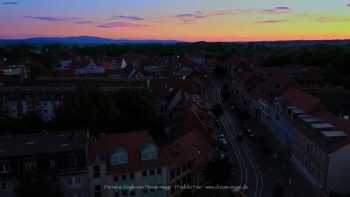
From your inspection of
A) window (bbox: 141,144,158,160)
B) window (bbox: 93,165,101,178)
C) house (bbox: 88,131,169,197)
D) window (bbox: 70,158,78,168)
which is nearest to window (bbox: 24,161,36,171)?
window (bbox: 70,158,78,168)

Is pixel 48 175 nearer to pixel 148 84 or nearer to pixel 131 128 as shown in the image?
pixel 131 128

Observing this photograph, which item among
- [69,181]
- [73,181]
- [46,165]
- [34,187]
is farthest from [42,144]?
[34,187]

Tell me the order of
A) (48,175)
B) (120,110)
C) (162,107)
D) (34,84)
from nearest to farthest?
(48,175)
(120,110)
(162,107)
(34,84)

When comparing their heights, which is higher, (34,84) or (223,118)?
(34,84)

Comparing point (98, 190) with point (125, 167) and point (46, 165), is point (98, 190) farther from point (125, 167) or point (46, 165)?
point (46, 165)

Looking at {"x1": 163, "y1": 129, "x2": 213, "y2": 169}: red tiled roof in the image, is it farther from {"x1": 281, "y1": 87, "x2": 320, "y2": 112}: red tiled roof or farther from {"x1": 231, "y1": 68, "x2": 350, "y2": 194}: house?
{"x1": 281, "y1": 87, "x2": 320, "y2": 112}: red tiled roof

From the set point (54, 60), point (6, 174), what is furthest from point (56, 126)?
point (54, 60)
